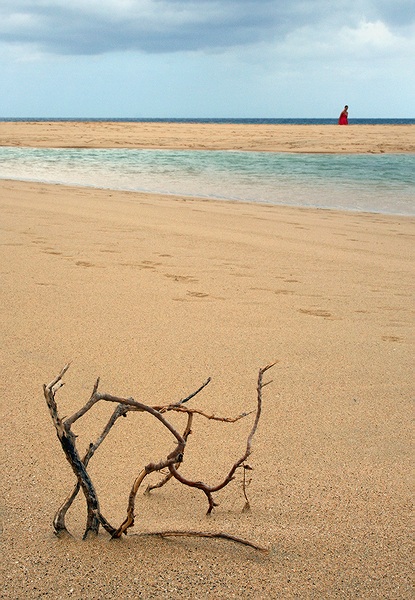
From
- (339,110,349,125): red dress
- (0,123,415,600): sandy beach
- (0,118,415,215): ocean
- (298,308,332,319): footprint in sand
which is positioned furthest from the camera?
(339,110,349,125): red dress

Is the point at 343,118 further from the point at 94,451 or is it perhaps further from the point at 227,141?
the point at 94,451

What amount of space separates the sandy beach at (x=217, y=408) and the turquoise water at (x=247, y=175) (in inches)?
187

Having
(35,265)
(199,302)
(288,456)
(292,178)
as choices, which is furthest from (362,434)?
(292,178)

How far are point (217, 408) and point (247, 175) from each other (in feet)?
36.9

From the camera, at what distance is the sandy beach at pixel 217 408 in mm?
1263

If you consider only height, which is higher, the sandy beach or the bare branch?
the bare branch

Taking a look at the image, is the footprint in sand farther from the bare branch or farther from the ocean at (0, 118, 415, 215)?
the ocean at (0, 118, 415, 215)

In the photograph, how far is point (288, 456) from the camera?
69.7 inches

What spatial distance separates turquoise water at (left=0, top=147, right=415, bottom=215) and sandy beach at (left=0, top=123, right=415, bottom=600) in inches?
187

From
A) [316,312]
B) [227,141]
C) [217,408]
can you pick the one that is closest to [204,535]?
[217,408]

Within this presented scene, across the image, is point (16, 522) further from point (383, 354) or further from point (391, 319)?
point (391, 319)

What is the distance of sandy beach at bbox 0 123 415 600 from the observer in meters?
1.26

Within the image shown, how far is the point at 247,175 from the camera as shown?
42.2 ft

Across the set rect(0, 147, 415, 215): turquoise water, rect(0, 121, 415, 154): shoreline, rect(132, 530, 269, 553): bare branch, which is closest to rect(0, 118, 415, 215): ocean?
rect(0, 147, 415, 215): turquoise water
